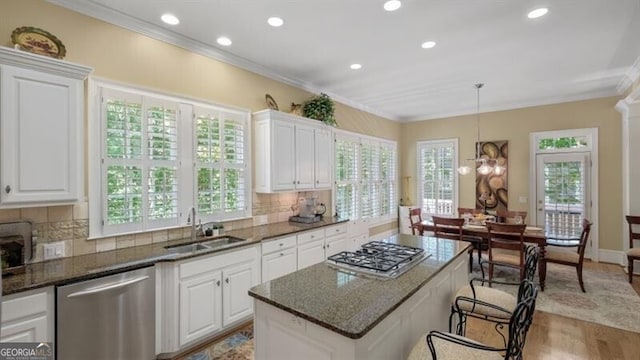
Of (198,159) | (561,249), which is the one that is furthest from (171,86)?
(561,249)

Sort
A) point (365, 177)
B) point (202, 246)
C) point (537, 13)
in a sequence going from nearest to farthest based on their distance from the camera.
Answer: point (537, 13) → point (202, 246) → point (365, 177)

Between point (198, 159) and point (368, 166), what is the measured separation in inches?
150

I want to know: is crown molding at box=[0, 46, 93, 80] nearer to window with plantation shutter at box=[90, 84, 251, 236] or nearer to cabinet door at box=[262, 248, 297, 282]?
window with plantation shutter at box=[90, 84, 251, 236]

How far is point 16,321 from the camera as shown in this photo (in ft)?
5.64

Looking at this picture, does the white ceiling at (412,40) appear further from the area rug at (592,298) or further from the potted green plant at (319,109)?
the area rug at (592,298)

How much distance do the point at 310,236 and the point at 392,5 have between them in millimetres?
2705

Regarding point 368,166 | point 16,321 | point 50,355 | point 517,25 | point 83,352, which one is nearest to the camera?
point 16,321

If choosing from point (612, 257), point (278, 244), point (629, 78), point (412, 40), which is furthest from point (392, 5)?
point (612, 257)

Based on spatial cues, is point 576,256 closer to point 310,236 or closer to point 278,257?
point 310,236

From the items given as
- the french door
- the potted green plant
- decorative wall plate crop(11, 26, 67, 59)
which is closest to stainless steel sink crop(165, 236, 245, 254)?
decorative wall plate crop(11, 26, 67, 59)

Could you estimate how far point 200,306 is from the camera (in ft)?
8.52

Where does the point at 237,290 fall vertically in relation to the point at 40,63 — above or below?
below

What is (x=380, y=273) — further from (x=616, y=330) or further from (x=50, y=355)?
(x=616, y=330)

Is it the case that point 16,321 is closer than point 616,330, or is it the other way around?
point 16,321
